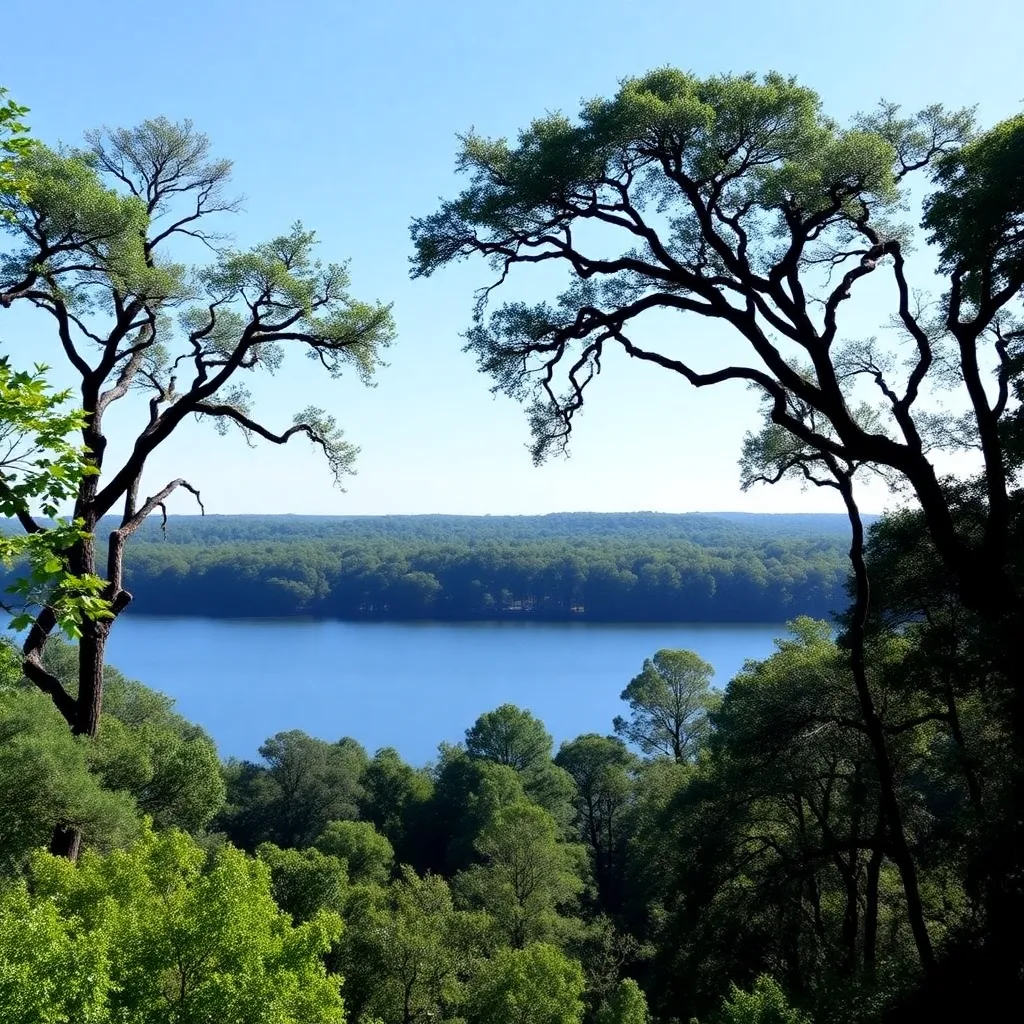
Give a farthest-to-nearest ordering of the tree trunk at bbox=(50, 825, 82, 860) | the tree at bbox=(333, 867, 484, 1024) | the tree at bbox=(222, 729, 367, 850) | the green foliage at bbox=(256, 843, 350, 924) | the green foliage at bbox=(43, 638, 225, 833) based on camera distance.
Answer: the tree at bbox=(222, 729, 367, 850)
the green foliage at bbox=(256, 843, 350, 924)
the tree at bbox=(333, 867, 484, 1024)
the green foliage at bbox=(43, 638, 225, 833)
the tree trunk at bbox=(50, 825, 82, 860)

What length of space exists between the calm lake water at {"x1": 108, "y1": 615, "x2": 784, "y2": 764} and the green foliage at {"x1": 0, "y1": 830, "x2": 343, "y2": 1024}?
104 feet

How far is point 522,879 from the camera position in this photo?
17.8 m

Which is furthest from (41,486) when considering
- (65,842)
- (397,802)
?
(397,802)

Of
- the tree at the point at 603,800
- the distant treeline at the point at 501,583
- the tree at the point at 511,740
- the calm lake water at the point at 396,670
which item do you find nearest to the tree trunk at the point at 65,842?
the tree at the point at 603,800

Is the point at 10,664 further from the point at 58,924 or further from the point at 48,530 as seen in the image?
the point at 48,530

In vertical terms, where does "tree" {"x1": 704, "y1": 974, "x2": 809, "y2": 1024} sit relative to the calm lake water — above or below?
above

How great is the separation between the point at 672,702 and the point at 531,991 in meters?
16.1

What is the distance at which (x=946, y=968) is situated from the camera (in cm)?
446

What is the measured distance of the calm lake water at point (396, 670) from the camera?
42406 mm

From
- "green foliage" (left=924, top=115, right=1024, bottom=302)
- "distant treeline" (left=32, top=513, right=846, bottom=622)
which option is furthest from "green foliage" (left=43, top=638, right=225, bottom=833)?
"distant treeline" (left=32, top=513, right=846, bottom=622)

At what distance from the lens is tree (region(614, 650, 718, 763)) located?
26641 mm

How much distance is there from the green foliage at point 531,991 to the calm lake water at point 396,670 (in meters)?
25.3

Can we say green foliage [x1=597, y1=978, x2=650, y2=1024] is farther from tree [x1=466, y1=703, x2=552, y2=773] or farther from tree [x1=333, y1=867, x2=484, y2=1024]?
tree [x1=466, y1=703, x2=552, y2=773]

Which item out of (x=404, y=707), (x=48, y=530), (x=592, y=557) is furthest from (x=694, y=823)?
(x=592, y=557)
